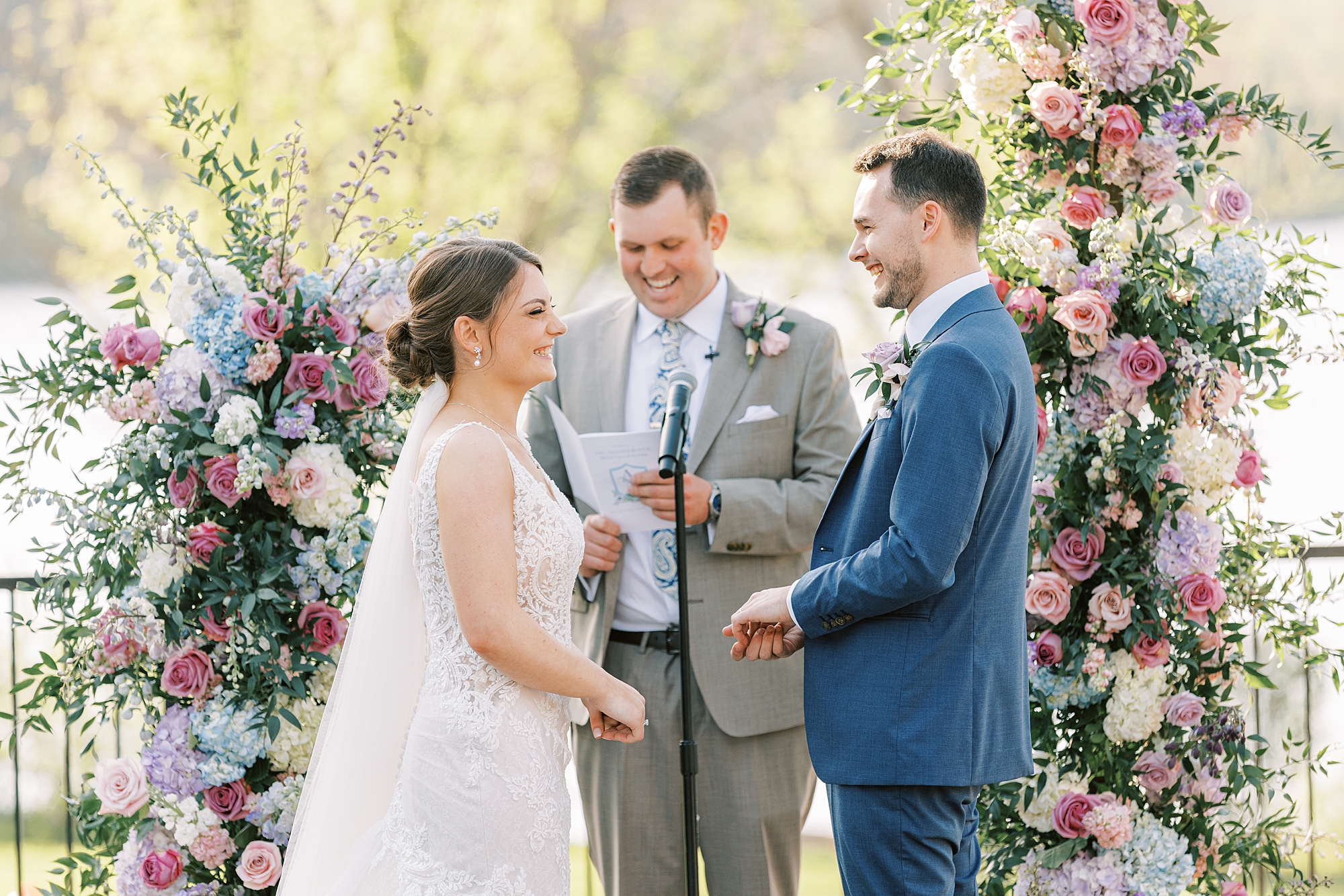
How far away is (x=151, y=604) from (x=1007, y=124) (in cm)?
245

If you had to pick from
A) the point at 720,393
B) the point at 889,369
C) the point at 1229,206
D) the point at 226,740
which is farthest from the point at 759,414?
the point at 226,740

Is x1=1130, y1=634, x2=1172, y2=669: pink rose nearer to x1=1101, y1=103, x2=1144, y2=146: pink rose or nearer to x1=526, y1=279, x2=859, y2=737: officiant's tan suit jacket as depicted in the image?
x1=526, y1=279, x2=859, y2=737: officiant's tan suit jacket

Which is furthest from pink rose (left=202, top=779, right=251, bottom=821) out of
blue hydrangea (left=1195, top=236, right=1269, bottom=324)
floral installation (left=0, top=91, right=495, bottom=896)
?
blue hydrangea (left=1195, top=236, right=1269, bottom=324)

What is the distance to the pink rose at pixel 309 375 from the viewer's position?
283 centimetres

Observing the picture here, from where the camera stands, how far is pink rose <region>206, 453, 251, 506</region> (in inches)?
108

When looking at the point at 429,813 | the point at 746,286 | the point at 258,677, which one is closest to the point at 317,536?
the point at 258,677

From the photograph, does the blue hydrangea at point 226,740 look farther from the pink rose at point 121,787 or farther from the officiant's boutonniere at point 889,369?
the officiant's boutonniere at point 889,369

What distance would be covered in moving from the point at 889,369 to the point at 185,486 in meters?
1.63

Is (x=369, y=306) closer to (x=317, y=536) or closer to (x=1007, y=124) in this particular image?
(x=317, y=536)

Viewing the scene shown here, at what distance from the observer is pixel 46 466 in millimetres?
9977

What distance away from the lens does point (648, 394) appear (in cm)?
333

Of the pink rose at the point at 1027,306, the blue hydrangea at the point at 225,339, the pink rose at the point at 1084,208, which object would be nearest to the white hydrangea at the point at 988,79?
the pink rose at the point at 1084,208

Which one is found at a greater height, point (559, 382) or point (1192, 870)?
point (559, 382)

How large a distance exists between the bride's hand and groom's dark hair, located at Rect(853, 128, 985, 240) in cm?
114
